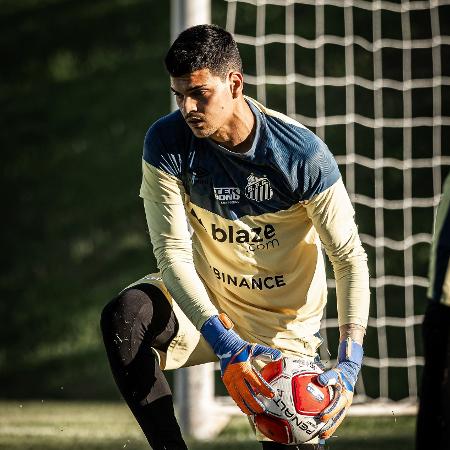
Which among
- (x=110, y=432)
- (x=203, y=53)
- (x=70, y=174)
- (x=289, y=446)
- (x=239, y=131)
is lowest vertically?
(x=110, y=432)

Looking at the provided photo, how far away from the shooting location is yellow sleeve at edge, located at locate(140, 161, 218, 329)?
2.99 meters

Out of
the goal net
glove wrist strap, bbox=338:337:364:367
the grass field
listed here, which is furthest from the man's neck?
the goal net

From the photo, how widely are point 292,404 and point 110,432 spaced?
2.06m

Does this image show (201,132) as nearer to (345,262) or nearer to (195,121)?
(195,121)

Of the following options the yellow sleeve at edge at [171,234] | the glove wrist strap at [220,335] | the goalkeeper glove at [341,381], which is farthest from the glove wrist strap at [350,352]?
the yellow sleeve at edge at [171,234]

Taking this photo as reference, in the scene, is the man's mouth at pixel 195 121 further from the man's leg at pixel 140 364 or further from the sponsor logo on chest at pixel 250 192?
the man's leg at pixel 140 364

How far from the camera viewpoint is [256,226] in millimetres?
3092

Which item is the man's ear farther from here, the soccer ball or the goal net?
the goal net

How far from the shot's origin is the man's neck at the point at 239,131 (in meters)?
2.97

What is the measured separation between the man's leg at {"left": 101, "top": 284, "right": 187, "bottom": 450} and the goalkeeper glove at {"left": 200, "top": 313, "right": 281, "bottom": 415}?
21 centimetres

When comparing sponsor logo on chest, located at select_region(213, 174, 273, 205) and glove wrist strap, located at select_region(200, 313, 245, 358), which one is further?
sponsor logo on chest, located at select_region(213, 174, 273, 205)

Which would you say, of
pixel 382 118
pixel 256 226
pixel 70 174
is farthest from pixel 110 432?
pixel 382 118

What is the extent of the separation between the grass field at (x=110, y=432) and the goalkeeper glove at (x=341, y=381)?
1524 mm

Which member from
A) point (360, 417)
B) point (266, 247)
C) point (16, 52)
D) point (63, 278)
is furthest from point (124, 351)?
point (16, 52)
